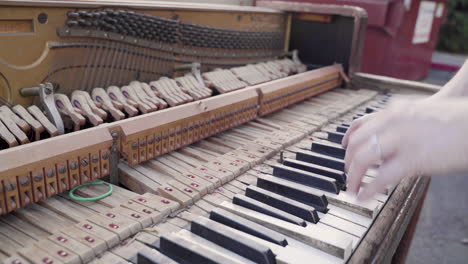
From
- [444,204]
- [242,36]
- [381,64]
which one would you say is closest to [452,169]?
[242,36]

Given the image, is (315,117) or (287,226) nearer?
(287,226)

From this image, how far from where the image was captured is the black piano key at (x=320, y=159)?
Answer: 1.96 meters

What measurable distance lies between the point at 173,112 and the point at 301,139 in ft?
2.50

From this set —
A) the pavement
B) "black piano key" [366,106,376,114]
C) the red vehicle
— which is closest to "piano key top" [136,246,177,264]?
"black piano key" [366,106,376,114]

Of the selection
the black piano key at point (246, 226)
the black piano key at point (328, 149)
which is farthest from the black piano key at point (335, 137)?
the black piano key at point (246, 226)

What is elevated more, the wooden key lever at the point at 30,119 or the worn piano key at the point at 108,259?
the wooden key lever at the point at 30,119

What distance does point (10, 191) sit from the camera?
141cm

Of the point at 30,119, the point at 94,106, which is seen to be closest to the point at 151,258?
the point at 30,119

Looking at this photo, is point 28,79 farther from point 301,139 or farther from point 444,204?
point 444,204

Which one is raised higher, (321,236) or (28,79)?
(28,79)

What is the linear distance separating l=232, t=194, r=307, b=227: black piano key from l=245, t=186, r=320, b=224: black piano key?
0.04m

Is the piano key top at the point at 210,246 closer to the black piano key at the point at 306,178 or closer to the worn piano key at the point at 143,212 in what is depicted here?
the worn piano key at the point at 143,212

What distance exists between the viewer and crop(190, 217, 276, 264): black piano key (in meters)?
1.28

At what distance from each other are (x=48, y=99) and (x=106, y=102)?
0.92 feet
